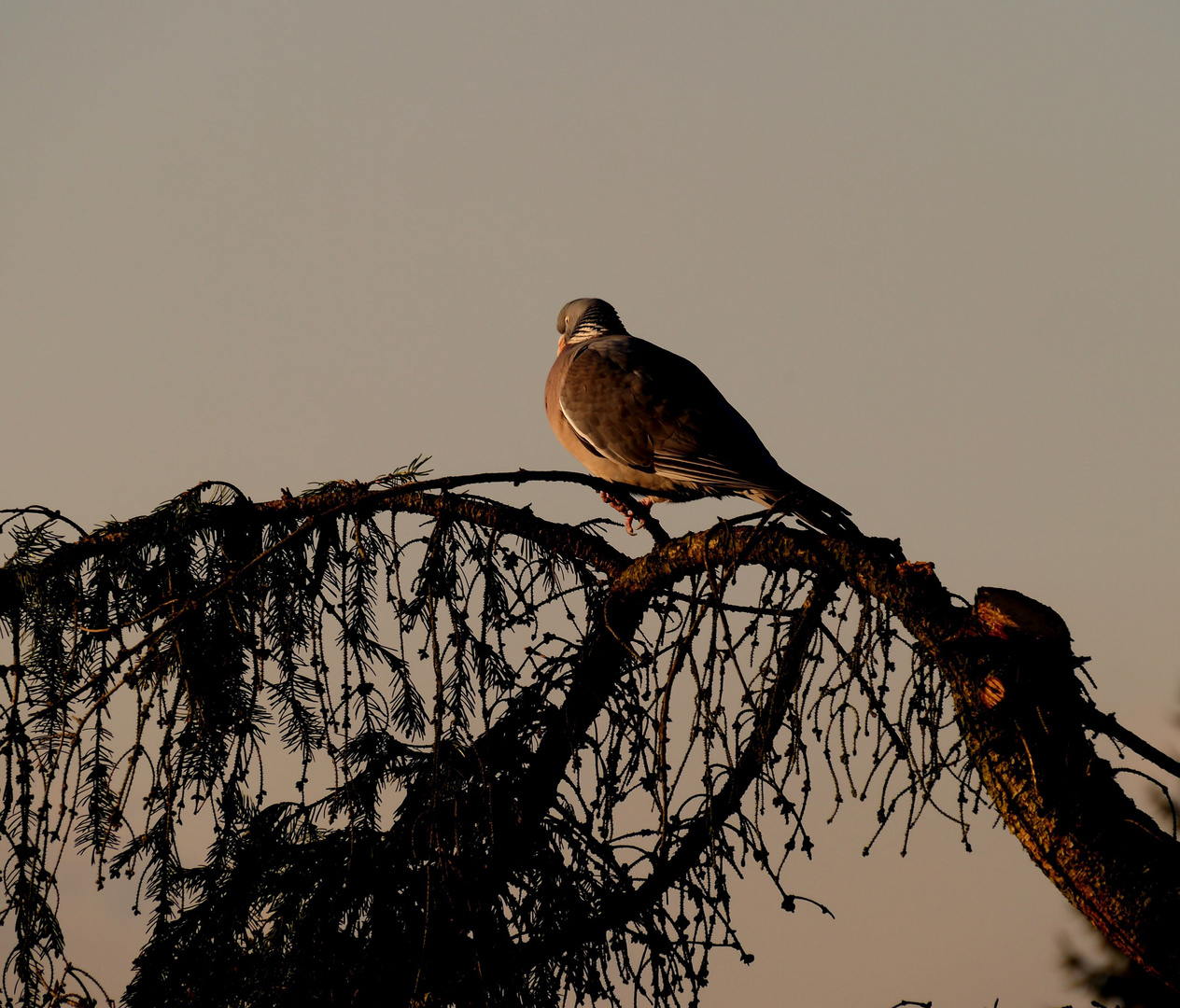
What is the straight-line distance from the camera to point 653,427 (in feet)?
16.0

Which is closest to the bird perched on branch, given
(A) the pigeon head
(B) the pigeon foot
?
(B) the pigeon foot

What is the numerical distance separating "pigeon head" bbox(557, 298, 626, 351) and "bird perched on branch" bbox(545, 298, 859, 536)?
0.53 meters

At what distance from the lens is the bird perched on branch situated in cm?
447

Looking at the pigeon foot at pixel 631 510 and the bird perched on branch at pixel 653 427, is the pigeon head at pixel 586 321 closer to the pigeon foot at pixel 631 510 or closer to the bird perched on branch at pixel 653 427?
the bird perched on branch at pixel 653 427

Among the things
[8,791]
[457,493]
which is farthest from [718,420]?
[8,791]

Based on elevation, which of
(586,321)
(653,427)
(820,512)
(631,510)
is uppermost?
(586,321)

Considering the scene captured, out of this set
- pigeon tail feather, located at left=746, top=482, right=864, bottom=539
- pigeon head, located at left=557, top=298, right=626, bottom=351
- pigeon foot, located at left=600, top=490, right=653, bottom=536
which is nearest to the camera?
pigeon tail feather, located at left=746, top=482, right=864, bottom=539

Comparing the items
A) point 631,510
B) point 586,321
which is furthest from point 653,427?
point 586,321

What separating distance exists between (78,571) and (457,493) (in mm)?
1157

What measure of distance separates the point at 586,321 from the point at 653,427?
5.68 ft

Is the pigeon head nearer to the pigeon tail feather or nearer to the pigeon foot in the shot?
the pigeon foot

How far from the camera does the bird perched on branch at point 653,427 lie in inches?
176

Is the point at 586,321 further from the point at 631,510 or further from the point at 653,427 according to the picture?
the point at 631,510

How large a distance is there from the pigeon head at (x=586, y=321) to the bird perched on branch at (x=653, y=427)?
0.53 meters
